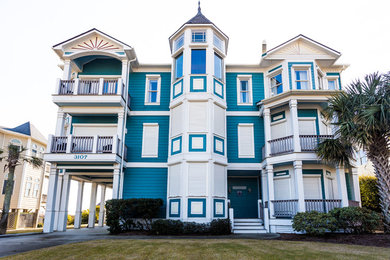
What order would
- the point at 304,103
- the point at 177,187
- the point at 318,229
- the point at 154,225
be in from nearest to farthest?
the point at 318,229
the point at 154,225
the point at 177,187
the point at 304,103

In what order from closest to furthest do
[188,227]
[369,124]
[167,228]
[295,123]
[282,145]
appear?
[369,124] < [167,228] < [188,227] < [295,123] < [282,145]

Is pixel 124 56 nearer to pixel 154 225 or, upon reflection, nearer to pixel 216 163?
pixel 216 163

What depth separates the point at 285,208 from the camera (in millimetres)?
14602

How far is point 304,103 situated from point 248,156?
439 centimetres

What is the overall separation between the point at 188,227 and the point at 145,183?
4.32 meters

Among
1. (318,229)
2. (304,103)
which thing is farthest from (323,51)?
(318,229)

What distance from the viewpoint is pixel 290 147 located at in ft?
49.5

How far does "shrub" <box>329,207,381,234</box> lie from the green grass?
123 inches

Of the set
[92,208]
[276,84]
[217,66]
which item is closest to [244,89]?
[276,84]

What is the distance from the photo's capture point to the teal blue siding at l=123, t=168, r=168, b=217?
16188mm

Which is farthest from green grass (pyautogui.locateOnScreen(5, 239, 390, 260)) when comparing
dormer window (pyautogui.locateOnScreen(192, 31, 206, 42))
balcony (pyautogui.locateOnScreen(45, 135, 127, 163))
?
dormer window (pyautogui.locateOnScreen(192, 31, 206, 42))

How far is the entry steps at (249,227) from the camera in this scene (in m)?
14.4

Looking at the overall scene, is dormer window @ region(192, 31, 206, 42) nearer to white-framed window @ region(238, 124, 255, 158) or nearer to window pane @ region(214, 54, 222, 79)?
window pane @ region(214, 54, 222, 79)

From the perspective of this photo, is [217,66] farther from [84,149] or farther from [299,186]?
[84,149]
